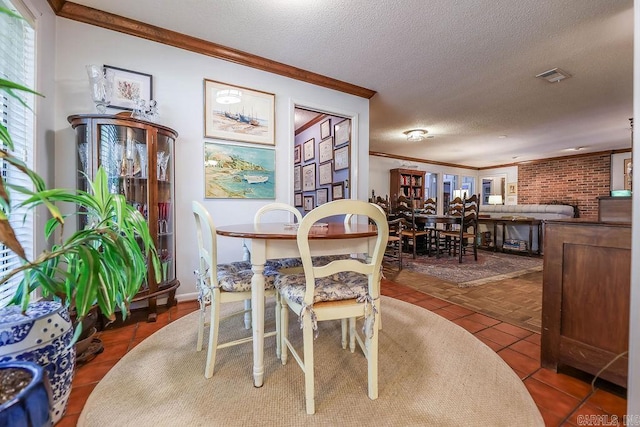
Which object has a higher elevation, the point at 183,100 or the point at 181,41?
the point at 181,41

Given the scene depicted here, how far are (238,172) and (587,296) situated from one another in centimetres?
261

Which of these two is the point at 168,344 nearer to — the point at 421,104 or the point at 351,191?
the point at 351,191

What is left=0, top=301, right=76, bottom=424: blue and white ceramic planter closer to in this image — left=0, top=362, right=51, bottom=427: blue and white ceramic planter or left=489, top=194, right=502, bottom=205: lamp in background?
left=0, top=362, right=51, bottom=427: blue and white ceramic planter

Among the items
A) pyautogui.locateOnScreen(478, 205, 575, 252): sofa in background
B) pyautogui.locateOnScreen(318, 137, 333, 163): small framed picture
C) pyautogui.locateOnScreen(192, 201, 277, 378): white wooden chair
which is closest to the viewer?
pyautogui.locateOnScreen(192, 201, 277, 378): white wooden chair

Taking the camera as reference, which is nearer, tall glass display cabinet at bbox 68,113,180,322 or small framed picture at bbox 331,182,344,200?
tall glass display cabinet at bbox 68,113,180,322

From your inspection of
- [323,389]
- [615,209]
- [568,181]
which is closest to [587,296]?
[615,209]

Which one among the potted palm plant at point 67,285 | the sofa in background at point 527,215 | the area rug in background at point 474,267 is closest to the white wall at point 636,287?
the potted palm plant at point 67,285

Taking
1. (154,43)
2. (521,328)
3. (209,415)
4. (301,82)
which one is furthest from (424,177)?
(209,415)

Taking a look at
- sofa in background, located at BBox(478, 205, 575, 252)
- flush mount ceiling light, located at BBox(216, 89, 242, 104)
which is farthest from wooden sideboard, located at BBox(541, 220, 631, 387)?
sofa in background, located at BBox(478, 205, 575, 252)

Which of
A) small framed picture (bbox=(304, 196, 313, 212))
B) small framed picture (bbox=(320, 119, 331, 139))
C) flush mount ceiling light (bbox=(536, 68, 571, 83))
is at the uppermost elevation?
flush mount ceiling light (bbox=(536, 68, 571, 83))

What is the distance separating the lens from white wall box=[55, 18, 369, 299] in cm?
197

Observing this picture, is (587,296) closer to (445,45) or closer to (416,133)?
(445,45)

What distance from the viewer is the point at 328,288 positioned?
1.24m

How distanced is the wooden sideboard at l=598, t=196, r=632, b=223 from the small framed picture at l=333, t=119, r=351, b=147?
238cm
